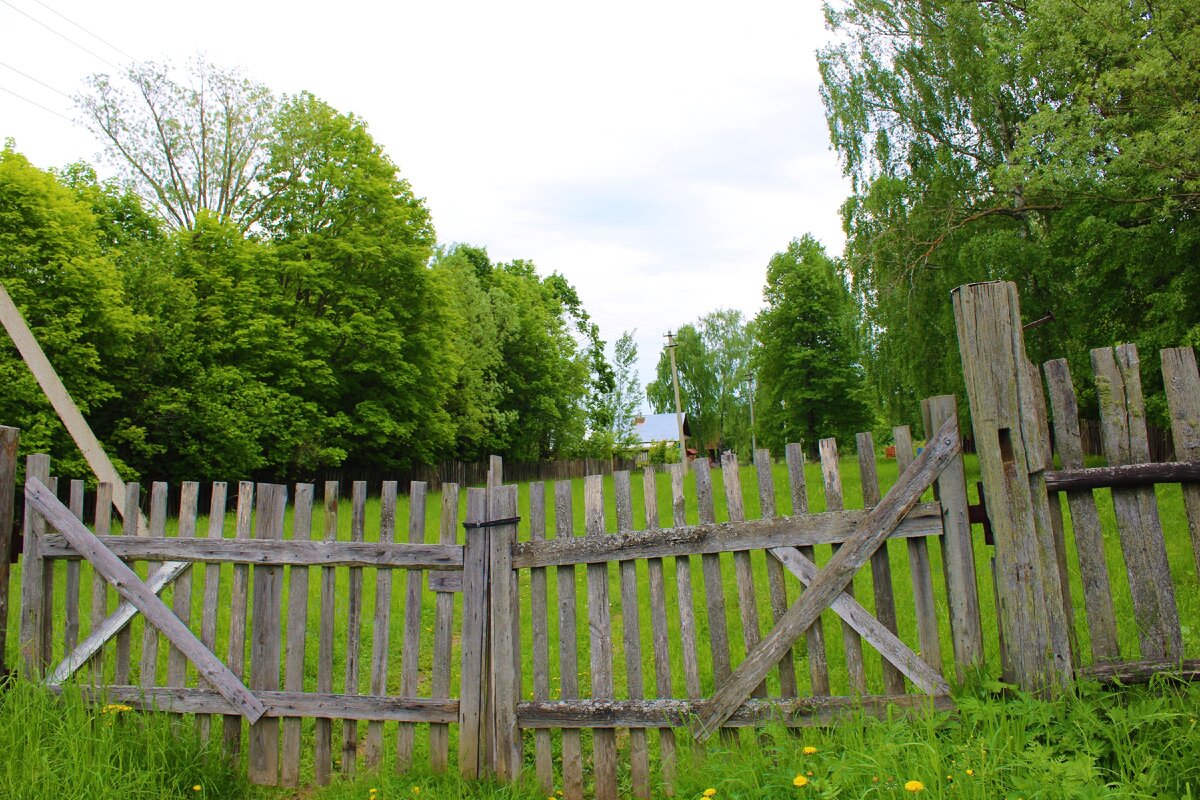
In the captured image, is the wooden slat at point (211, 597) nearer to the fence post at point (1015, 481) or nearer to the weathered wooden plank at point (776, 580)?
the weathered wooden plank at point (776, 580)

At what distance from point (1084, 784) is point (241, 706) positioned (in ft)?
12.7

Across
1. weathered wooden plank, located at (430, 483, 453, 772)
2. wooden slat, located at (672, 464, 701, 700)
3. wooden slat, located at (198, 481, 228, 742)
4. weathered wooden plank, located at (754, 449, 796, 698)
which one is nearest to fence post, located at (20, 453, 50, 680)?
wooden slat, located at (198, 481, 228, 742)

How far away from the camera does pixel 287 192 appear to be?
2806cm

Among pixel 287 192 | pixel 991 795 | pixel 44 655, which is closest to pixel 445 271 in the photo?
pixel 287 192

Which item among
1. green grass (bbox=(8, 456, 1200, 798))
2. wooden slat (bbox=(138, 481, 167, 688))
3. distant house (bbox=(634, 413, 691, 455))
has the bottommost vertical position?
green grass (bbox=(8, 456, 1200, 798))

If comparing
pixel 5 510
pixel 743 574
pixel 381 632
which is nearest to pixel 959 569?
pixel 743 574

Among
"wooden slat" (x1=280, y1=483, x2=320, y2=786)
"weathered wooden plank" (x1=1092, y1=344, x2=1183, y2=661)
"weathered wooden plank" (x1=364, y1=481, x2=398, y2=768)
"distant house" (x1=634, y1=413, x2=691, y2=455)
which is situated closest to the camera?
"weathered wooden plank" (x1=1092, y1=344, x2=1183, y2=661)

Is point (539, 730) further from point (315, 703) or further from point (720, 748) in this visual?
point (315, 703)

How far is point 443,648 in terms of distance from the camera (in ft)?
13.1

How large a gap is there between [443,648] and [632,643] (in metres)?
1.00

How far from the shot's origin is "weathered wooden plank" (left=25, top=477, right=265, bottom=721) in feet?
13.6

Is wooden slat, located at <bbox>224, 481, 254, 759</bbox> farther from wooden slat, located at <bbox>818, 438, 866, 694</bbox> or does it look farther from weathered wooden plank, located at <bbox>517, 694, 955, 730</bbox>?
wooden slat, located at <bbox>818, 438, 866, 694</bbox>

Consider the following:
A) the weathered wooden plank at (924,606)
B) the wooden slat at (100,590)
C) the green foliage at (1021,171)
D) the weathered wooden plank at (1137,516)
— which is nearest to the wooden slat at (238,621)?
the wooden slat at (100,590)

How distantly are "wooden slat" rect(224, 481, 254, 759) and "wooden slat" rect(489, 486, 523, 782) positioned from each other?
1.40 m
